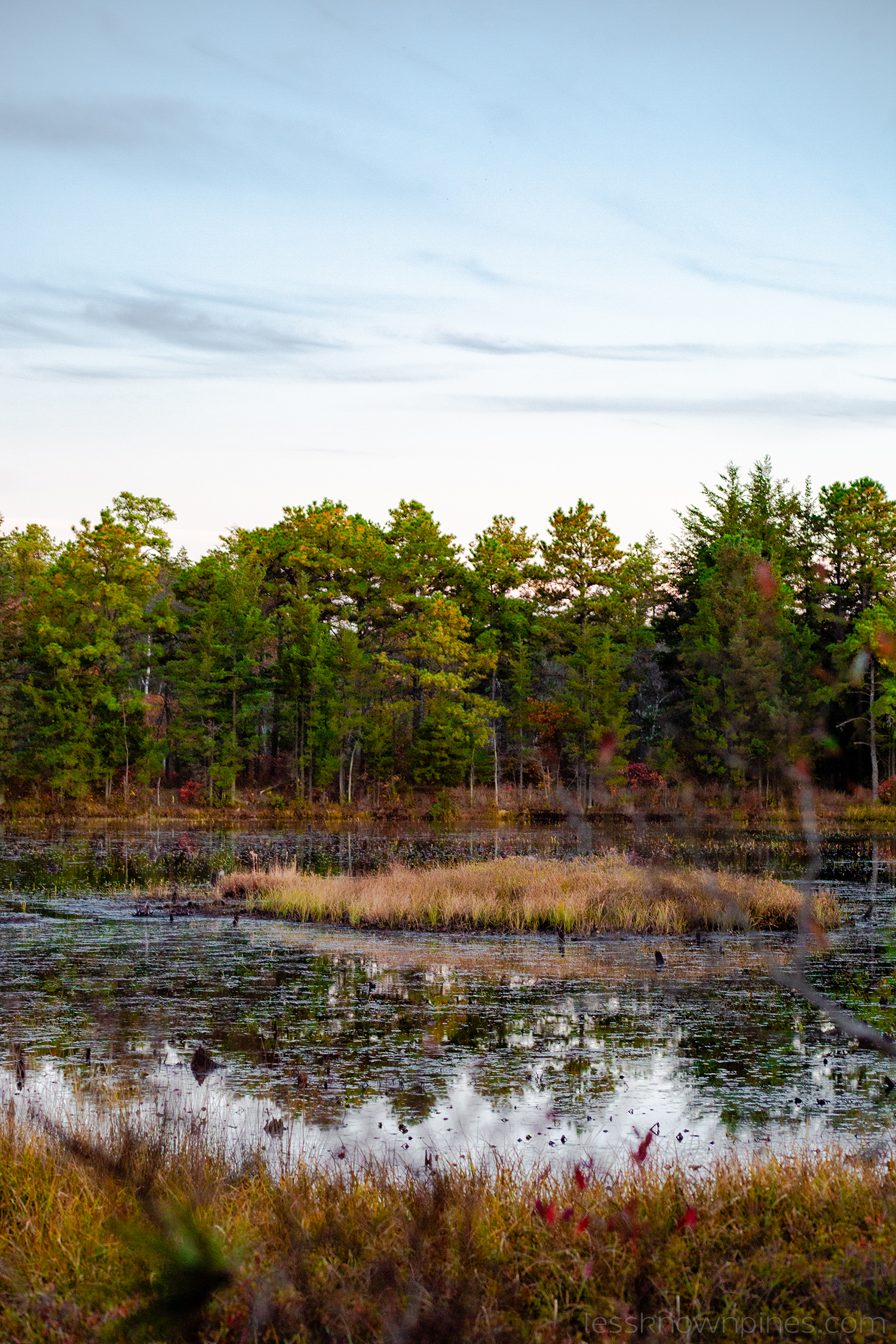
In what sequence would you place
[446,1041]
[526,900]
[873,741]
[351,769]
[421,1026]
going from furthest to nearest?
[351,769] < [873,741] < [526,900] < [421,1026] < [446,1041]

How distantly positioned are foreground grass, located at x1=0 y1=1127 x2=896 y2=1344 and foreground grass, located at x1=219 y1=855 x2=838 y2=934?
1418 cm

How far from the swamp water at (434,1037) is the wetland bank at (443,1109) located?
54 millimetres

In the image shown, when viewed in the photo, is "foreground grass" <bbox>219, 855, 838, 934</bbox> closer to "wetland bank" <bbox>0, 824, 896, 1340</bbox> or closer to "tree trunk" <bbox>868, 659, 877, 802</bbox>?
"wetland bank" <bbox>0, 824, 896, 1340</bbox>

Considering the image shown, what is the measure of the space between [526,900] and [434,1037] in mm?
10166

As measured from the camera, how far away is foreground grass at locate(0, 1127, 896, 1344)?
5.43 metres

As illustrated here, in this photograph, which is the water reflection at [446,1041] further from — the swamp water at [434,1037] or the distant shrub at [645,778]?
the distant shrub at [645,778]

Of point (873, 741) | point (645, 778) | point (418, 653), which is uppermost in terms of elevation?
point (418, 653)

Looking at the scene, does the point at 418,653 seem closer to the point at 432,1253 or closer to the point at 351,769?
the point at 351,769

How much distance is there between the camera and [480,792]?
67438 millimetres

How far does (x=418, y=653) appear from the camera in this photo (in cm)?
6650


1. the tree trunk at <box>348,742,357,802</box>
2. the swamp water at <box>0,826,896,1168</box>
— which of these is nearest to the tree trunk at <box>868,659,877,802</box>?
the tree trunk at <box>348,742,357,802</box>

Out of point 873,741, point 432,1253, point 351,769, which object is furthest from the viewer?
point 351,769

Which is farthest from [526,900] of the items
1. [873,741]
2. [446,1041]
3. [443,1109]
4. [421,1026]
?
[873,741]

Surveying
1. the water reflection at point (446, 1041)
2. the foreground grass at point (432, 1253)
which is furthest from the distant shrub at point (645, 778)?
the foreground grass at point (432, 1253)
